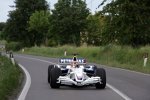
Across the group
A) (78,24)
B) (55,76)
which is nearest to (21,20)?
(78,24)

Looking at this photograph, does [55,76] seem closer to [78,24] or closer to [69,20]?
[69,20]

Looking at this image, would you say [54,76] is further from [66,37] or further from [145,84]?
[66,37]

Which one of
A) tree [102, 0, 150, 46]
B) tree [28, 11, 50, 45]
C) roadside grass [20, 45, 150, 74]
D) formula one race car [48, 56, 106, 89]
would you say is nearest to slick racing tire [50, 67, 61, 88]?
formula one race car [48, 56, 106, 89]

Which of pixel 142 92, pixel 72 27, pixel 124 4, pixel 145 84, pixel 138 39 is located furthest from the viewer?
pixel 72 27

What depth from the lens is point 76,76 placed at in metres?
16.2

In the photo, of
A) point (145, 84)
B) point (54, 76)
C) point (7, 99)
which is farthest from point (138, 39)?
point (7, 99)

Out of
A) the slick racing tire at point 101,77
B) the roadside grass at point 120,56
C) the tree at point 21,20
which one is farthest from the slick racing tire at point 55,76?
the tree at point 21,20

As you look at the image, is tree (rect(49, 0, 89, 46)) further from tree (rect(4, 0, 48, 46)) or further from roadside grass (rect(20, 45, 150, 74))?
roadside grass (rect(20, 45, 150, 74))

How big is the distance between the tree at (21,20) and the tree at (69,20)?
19.3 meters

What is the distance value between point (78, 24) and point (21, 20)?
83.0 feet

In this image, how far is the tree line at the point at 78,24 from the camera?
3862 cm

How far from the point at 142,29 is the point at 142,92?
2395 centimetres

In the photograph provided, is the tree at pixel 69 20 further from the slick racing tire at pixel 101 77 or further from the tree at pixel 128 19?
the slick racing tire at pixel 101 77

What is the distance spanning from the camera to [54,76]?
1659 cm
